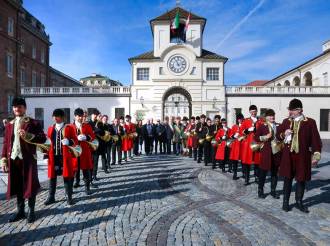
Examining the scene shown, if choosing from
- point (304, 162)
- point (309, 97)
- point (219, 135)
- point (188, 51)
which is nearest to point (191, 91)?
point (188, 51)

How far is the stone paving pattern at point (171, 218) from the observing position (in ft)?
15.5

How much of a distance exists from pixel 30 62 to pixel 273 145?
1632 inches

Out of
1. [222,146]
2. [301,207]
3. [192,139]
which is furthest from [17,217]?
[192,139]

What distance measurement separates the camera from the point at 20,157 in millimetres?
5625

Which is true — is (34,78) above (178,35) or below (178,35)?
below

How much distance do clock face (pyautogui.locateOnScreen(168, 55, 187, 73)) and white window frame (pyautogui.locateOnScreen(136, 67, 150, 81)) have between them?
2.60 metres

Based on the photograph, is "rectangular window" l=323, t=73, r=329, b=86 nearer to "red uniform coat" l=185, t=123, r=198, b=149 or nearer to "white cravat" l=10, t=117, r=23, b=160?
"red uniform coat" l=185, t=123, r=198, b=149

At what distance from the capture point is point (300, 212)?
245 inches

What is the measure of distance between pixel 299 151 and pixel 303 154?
0.31ft

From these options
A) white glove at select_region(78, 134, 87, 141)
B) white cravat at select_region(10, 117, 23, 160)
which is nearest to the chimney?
white glove at select_region(78, 134, 87, 141)

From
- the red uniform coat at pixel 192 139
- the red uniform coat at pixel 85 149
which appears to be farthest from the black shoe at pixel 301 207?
the red uniform coat at pixel 192 139

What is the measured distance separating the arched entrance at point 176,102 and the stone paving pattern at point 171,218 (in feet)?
87.9

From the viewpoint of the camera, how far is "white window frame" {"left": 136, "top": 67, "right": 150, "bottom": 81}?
116 feet

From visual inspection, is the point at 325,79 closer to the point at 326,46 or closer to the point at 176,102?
the point at 326,46
